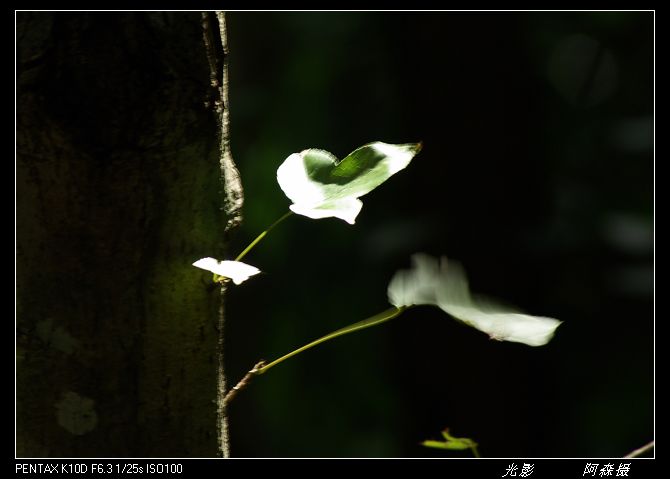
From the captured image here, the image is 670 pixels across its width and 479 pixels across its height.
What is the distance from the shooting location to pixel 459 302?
431 millimetres

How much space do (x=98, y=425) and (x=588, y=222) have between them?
1511mm

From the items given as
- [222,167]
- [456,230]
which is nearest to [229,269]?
[222,167]

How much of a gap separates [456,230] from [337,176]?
108 centimetres

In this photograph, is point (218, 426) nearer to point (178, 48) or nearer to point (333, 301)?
point (178, 48)

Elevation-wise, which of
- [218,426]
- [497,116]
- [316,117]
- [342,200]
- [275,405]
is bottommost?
[218,426]

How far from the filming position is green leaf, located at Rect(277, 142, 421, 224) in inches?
15.6

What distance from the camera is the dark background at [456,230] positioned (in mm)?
1475

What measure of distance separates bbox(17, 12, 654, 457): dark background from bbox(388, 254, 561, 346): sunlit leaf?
3.39 ft

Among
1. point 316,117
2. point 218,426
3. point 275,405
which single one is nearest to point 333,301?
point 275,405

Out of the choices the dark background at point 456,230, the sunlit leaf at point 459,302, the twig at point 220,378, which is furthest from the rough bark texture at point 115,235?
the dark background at point 456,230

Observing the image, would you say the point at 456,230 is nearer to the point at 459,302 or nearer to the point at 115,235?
the point at 459,302

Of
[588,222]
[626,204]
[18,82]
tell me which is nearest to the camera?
[18,82]

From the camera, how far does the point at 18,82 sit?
35cm

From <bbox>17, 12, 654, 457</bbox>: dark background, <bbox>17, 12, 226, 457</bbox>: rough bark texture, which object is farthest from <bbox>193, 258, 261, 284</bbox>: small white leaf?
<bbox>17, 12, 654, 457</bbox>: dark background
